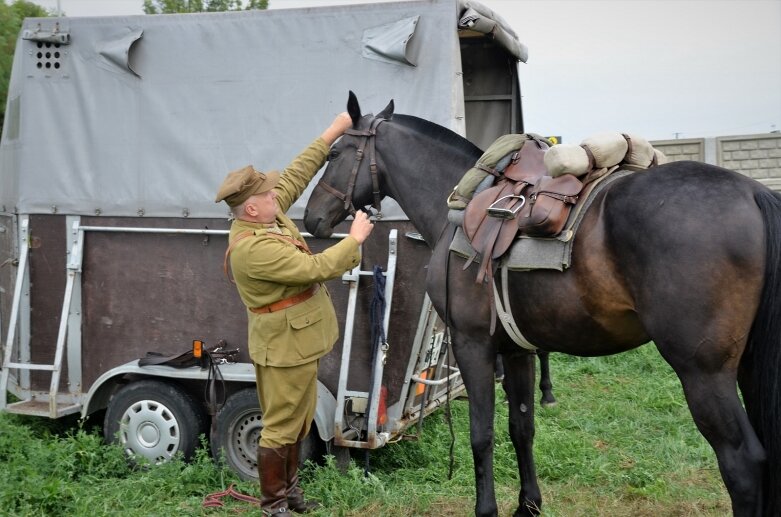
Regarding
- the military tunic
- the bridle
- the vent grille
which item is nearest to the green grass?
the military tunic

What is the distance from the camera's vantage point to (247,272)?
12.5ft

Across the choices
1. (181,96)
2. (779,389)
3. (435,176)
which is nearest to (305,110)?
(181,96)

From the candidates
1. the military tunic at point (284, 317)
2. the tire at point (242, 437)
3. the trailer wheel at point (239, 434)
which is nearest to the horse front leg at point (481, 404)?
the military tunic at point (284, 317)

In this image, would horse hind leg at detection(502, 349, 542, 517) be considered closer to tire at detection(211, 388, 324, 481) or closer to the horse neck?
the horse neck

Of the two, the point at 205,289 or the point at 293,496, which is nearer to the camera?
the point at 293,496

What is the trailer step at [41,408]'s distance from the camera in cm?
506

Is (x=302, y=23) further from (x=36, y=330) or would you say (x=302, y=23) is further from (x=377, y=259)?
(x=36, y=330)

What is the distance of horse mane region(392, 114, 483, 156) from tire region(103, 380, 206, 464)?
244 cm

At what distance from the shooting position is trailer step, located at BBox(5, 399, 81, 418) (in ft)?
16.6

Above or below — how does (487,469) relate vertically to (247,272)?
below

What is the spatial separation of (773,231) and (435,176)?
1839mm

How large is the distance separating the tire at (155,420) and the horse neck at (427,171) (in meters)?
2.12

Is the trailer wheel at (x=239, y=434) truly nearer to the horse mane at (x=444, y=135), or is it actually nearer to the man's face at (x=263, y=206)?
the man's face at (x=263, y=206)

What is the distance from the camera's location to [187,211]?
16.7 ft
